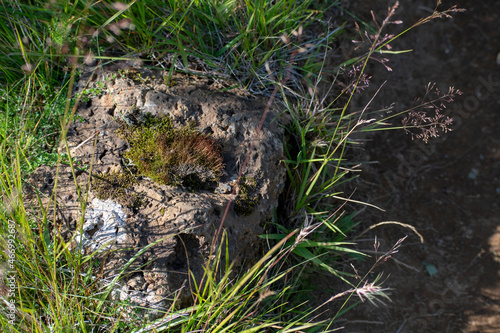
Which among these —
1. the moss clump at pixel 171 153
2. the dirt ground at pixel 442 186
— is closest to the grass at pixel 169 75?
the moss clump at pixel 171 153

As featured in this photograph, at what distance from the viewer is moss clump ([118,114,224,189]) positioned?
224cm

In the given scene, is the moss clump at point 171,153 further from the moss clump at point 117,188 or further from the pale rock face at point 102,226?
the pale rock face at point 102,226

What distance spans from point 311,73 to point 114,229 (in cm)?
178

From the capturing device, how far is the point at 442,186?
3.52m

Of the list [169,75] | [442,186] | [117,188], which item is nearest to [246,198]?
[117,188]

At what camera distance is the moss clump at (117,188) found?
2170mm

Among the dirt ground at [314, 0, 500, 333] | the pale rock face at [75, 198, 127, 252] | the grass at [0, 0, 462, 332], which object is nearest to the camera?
the grass at [0, 0, 462, 332]

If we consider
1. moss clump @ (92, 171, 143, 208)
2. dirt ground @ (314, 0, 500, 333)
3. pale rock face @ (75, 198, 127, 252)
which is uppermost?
moss clump @ (92, 171, 143, 208)

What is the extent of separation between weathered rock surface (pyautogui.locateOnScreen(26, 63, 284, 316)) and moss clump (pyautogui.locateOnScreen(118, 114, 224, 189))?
0.06m

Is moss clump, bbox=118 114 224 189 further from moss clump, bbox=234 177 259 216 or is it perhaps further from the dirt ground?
the dirt ground

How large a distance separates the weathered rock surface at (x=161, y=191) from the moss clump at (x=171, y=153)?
6cm

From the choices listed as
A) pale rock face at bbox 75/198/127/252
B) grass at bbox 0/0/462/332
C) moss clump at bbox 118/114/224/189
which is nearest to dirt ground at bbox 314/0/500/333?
grass at bbox 0/0/462/332

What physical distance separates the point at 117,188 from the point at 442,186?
2.96m

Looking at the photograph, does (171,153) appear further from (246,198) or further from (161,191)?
(246,198)
